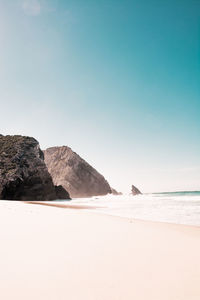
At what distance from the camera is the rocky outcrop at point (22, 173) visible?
1654 inches

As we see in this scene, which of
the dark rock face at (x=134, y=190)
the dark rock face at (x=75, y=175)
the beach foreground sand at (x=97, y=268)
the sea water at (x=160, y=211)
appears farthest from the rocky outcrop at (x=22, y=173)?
the dark rock face at (x=134, y=190)

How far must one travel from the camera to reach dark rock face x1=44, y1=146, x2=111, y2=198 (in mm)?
91963

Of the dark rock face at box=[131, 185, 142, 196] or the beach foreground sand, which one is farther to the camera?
the dark rock face at box=[131, 185, 142, 196]

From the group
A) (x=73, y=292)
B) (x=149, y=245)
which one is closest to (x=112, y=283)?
(x=73, y=292)

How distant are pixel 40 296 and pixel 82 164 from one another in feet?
324

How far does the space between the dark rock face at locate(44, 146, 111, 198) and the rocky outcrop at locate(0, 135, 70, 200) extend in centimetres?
4098

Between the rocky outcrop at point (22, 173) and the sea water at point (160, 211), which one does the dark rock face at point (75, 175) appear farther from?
the sea water at point (160, 211)

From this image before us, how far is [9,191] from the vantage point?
41.2 meters

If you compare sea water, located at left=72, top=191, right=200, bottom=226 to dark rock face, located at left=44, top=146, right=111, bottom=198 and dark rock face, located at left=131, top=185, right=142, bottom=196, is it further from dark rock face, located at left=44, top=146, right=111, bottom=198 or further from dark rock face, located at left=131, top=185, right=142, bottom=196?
dark rock face, located at left=131, top=185, right=142, bottom=196

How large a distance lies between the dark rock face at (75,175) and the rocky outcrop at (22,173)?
41.0m

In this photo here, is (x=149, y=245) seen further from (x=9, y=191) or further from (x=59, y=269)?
(x=9, y=191)

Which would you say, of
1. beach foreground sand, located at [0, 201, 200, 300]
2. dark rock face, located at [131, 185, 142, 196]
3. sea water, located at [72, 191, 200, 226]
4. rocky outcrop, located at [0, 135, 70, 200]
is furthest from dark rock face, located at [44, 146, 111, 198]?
beach foreground sand, located at [0, 201, 200, 300]

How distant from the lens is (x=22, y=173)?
44.8 m

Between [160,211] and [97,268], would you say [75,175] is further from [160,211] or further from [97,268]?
[97,268]
